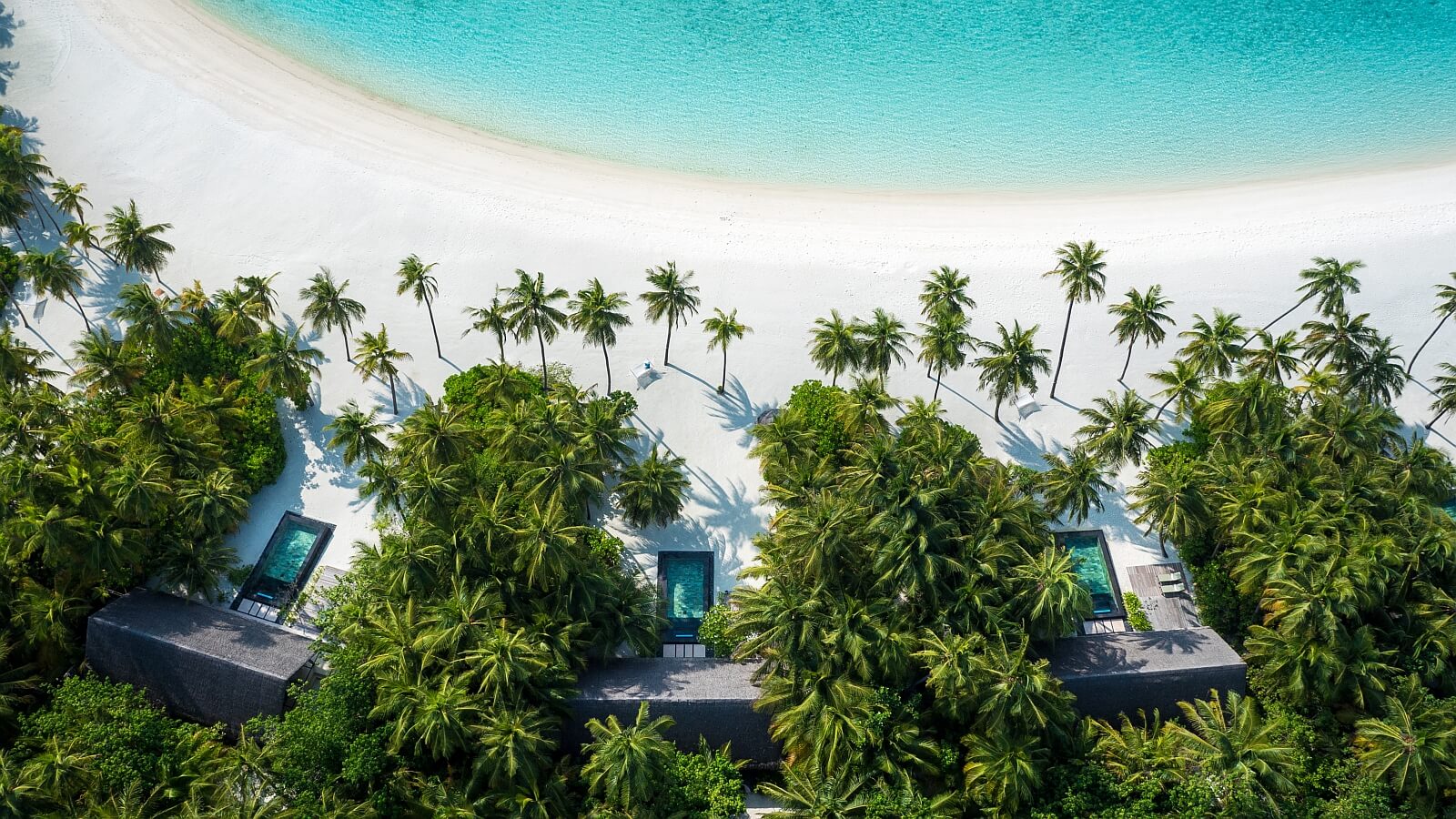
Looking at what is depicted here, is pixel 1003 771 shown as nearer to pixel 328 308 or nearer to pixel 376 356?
pixel 376 356

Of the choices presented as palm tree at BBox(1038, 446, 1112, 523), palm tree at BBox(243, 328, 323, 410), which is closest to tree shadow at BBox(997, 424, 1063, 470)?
palm tree at BBox(1038, 446, 1112, 523)

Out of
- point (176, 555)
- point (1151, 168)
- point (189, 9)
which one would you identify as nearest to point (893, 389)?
point (1151, 168)

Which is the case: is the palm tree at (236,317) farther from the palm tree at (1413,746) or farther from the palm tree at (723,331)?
the palm tree at (1413,746)

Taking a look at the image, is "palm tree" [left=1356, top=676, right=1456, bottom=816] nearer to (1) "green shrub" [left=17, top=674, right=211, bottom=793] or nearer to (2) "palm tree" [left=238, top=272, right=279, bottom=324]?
(1) "green shrub" [left=17, top=674, right=211, bottom=793]

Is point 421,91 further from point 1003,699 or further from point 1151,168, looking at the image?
point 1003,699

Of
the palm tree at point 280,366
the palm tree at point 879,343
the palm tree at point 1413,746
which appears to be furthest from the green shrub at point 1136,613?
the palm tree at point 280,366

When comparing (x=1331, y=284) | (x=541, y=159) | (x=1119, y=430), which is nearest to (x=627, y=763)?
(x=1119, y=430)
